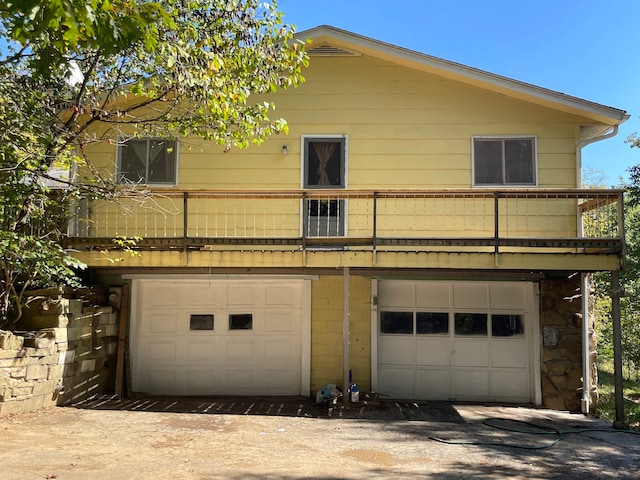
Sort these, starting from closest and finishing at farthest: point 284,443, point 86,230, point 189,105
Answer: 1. point 284,443
2. point 189,105
3. point 86,230

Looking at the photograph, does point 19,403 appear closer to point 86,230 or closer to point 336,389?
point 86,230

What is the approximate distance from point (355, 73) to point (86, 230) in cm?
540

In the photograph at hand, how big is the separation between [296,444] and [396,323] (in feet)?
13.0

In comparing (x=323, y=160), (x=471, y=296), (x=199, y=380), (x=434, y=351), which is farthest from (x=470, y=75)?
(x=199, y=380)

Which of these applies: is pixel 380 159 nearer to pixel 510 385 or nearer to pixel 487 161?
pixel 487 161

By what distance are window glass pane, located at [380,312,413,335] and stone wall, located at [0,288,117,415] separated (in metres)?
4.70

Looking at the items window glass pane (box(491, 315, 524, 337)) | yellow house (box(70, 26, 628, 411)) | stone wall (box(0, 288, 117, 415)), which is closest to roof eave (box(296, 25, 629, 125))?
yellow house (box(70, 26, 628, 411))

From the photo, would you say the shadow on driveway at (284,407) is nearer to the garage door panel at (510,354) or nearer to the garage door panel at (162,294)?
the garage door panel at (510,354)

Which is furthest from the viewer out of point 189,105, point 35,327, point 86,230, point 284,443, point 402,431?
point 86,230

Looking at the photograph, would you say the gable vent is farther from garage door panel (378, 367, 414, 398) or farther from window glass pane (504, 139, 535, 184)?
garage door panel (378, 367, 414, 398)

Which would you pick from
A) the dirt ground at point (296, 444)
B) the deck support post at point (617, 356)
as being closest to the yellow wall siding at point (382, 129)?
the deck support post at point (617, 356)

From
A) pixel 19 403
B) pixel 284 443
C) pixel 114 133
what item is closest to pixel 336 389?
pixel 284 443

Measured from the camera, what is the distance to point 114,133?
9242 millimetres

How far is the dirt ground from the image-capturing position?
492 centimetres
